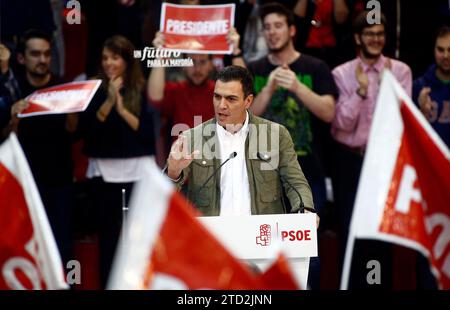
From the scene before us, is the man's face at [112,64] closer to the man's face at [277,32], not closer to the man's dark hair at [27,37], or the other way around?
the man's dark hair at [27,37]

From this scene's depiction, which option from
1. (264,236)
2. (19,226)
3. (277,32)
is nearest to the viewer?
(19,226)

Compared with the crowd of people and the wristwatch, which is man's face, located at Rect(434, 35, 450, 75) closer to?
the crowd of people

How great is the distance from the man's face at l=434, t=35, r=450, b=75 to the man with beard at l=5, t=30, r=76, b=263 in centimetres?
222

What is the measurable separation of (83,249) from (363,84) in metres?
1.96

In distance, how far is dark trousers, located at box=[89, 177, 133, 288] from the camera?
23.2 feet

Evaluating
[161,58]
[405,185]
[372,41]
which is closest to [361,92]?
[372,41]

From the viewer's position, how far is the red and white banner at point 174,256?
346 centimetres

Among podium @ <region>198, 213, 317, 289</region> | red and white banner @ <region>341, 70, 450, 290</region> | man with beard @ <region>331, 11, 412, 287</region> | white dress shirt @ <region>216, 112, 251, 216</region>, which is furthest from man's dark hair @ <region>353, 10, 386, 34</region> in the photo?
red and white banner @ <region>341, 70, 450, 290</region>

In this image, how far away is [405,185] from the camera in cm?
416

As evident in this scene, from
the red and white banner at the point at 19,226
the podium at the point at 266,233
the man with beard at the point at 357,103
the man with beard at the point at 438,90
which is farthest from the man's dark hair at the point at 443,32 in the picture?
the red and white banner at the point at 19,226

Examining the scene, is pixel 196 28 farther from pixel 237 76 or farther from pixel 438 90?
pixel 438 90

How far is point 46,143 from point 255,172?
1859 mm

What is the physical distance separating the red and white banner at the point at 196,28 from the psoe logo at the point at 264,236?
6.02ft

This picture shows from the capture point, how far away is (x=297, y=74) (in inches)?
274
